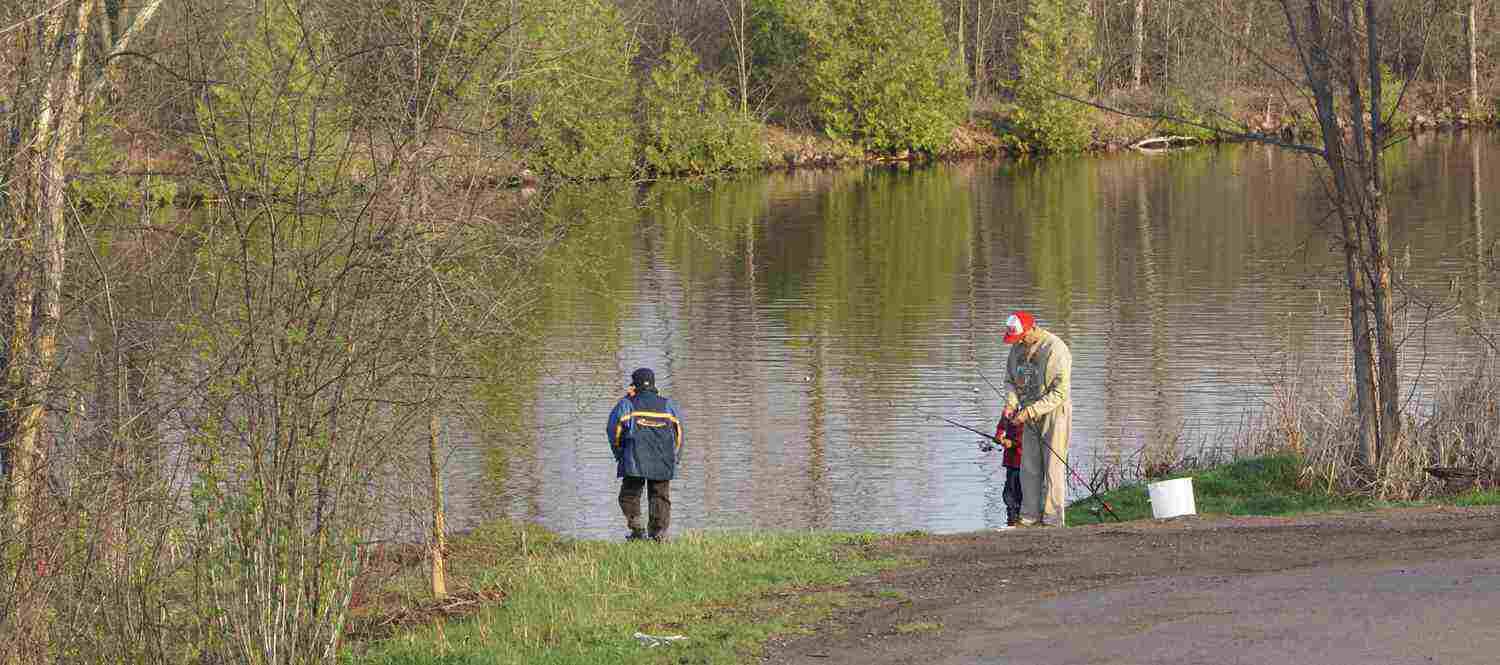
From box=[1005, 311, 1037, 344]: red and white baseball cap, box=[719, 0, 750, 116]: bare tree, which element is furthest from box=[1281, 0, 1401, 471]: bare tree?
box=[719, 0, 750, 116]: bare tree

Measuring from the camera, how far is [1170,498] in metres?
13.2

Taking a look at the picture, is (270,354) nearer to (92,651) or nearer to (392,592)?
(92,651)

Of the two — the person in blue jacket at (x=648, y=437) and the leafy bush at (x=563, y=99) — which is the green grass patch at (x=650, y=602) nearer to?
the person in blue jacket at (x=648, y=437)

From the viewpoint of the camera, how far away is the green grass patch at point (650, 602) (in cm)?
922

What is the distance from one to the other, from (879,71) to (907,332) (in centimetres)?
4613

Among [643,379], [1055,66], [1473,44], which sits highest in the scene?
[1055,66]

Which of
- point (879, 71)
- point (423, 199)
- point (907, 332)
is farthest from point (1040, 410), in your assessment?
point (879, 71)

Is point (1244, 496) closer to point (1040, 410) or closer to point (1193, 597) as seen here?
point (1040, 410)

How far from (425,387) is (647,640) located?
1.71 meters

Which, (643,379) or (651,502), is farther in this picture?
(651,502)

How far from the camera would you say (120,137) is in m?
15.0

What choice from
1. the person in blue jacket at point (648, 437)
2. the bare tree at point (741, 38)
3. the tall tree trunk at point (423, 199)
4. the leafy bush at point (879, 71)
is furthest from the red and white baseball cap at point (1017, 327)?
the leafy bush at point (879, 71)

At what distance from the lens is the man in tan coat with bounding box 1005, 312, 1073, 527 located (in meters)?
13.5

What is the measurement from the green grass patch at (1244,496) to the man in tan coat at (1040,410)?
1101 millimetres
